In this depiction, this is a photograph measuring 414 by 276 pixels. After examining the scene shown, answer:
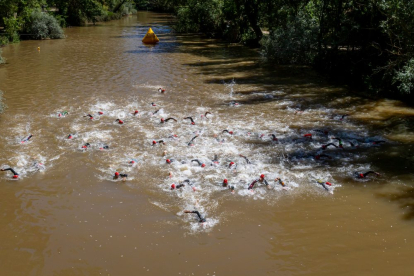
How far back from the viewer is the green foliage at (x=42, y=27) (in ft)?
94.6

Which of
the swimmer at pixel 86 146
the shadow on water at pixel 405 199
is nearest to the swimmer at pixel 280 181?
the shadow on water at pixel 405 199

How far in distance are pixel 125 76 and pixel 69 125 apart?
22.8ft

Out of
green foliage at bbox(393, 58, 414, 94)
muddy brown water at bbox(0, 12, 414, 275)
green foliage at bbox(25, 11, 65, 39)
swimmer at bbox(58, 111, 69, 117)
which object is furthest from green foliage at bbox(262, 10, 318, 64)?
green foliage at bbox(25, 11, 65, 39)

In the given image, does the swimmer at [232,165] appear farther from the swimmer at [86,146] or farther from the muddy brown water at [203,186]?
the swimmer at [86,146]

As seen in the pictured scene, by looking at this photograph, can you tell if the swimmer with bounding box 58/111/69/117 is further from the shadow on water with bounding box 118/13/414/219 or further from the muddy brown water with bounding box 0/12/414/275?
the shadow on water with bounding box 118/13/414/219

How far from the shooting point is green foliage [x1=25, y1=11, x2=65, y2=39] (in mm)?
28844

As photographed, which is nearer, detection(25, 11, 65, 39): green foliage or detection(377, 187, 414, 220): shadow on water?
detection(377, 187, 414, 220): shadow on water

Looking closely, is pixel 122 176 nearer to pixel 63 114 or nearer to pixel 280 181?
pixel 280 181

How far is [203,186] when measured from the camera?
25.2 feet

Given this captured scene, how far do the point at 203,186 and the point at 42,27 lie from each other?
26883 millimetres

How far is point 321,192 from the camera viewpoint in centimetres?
746

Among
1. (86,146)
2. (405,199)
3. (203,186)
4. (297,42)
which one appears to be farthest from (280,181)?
(297,42)

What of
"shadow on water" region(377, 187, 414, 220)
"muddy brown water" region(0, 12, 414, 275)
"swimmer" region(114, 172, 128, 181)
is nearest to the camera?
"muddy brown water" region(0, 12, 414, 275)

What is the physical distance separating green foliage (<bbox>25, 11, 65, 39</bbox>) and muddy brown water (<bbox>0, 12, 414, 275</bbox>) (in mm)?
15274
